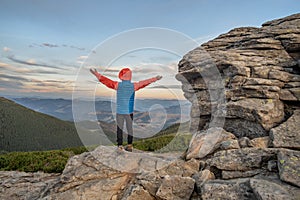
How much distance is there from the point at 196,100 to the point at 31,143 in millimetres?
115137

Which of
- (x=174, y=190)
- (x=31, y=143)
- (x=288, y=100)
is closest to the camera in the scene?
(x=174, y=190)

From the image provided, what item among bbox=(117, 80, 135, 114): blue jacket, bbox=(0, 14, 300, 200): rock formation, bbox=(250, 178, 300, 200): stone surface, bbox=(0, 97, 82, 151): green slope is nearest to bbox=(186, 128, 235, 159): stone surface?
bbox=(0, 14, 300, 200): rock formation

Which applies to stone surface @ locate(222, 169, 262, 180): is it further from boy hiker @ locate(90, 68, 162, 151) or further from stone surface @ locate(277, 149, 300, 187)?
boy hiker @ locate(90, 68, 162, 151)

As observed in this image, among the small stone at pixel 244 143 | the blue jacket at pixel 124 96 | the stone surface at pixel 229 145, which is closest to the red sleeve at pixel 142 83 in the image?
the blue jacket at pixel 124 96

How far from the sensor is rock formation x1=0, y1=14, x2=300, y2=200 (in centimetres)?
744

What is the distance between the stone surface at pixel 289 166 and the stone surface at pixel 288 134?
1629mm

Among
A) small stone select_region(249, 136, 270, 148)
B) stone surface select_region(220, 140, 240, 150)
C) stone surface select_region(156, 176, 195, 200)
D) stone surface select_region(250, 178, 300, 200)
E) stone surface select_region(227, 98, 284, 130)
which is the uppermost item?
stone surface select_region(227, 98, 284, 130)

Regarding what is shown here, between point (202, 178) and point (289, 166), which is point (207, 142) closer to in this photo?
point (202, 178)

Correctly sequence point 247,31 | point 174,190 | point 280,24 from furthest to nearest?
point 247,31 → point 280,24 → point 174,190

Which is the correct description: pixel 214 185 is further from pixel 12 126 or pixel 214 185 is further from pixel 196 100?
pixel 12 126

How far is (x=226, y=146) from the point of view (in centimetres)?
975

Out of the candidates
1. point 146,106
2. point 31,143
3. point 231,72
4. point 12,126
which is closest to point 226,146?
point 146,106

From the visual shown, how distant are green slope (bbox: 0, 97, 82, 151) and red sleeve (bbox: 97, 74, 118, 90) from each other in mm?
103492

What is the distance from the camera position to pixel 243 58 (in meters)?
13.1
